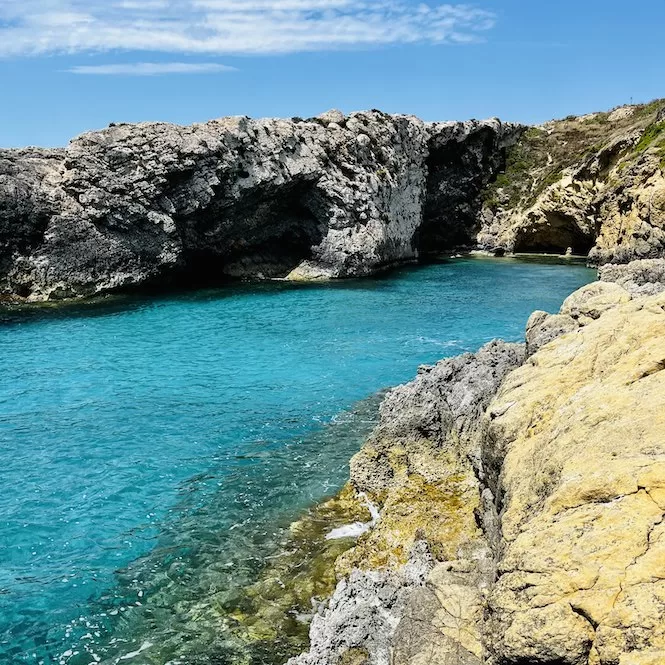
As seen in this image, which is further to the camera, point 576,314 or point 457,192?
point 457,192

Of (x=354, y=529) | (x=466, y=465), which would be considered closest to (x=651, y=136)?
(x=466, y=465)

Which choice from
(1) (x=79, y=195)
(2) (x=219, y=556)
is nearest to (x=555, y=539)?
(2) (x=219, y=556)

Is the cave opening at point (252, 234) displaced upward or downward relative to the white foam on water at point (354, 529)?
upward

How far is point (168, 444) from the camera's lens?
746 inches

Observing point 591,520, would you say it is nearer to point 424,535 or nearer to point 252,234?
point 424,535

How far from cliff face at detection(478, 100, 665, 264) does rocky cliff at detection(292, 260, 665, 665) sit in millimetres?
42539

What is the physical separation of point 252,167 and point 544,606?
1874 inches

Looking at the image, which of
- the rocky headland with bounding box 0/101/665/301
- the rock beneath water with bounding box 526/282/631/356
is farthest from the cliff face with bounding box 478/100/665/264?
the rock beneath water with bounding box 526/282/631/356

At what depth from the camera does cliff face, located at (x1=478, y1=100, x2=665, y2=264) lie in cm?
5109

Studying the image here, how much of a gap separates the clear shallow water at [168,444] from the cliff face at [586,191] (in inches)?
654

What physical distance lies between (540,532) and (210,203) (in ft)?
152

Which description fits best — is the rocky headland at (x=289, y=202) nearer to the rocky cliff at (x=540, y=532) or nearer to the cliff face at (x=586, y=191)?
the cliff face at (x=586, y=191)

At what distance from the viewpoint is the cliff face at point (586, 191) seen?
51094 mm

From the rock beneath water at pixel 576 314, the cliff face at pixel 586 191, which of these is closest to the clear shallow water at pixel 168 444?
the rock beneath water at pixel 576 314
